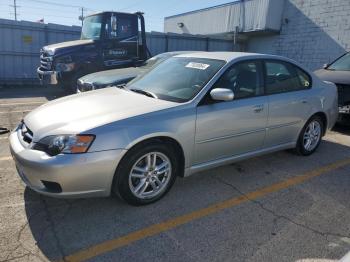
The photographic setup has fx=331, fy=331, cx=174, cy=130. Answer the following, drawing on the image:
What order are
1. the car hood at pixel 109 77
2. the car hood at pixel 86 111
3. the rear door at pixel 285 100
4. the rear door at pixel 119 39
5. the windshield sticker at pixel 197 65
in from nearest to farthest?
the car hood at pixel 86 111
the windshield sticker at pixel 197 65
the rear door at pixel 285 100
the car hood at pixel 109 77
the rear door at pixel 119 39

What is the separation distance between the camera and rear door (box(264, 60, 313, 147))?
4.36 m

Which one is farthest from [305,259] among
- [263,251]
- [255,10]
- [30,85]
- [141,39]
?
[255,10]

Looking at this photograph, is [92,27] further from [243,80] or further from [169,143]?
[169,143]

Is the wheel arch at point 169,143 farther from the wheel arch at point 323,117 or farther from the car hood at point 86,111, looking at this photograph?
the wheel arch at point 323,117

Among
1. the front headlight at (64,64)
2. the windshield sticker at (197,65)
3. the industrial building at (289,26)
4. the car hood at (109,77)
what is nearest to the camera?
the windshield sticker at (197,65)

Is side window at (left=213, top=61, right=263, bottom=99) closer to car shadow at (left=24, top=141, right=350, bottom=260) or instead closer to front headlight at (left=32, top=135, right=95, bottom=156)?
car shadow at (left=24, top=141, right=350, bottom=260)

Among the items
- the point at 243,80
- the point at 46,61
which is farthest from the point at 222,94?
the point at 46,61

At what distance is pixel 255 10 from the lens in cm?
1639

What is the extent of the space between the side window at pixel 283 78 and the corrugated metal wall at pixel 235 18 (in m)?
12.1

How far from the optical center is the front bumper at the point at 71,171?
9.32 feet

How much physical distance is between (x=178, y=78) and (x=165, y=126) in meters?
0.96

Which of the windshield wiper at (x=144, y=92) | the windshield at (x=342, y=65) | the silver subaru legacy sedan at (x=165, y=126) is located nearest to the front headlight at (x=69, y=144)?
the silver subaru legacy sedan at (x=165, y=126)

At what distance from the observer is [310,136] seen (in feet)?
16.8

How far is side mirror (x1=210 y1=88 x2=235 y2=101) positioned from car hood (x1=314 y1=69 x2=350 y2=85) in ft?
13.9
